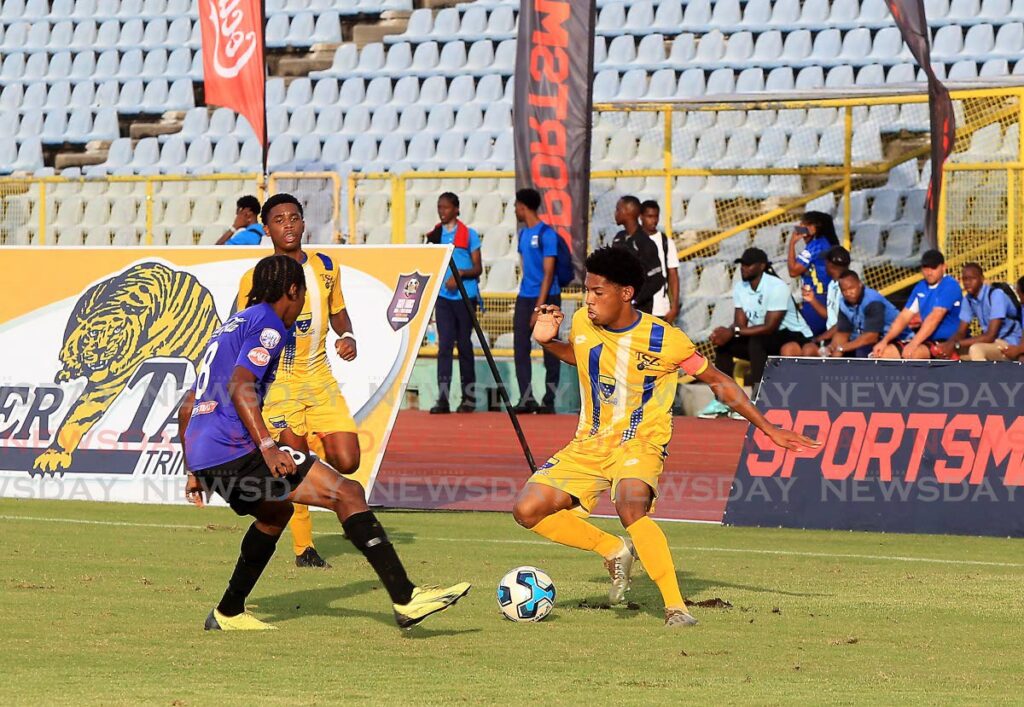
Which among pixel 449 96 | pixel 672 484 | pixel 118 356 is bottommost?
pixel 672 484

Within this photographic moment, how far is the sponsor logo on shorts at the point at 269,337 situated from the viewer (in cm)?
690

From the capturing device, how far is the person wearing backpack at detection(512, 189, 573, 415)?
15.9 meters

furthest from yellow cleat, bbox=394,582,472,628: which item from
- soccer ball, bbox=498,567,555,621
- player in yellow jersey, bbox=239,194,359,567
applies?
player in yellow jersey, bbox=239,194,359,567

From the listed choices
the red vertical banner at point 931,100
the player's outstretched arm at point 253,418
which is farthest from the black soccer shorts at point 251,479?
the red vertical banner at point 931,100

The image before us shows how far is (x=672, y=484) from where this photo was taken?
13445 millimetres

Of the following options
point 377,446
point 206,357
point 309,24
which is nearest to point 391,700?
point 206,357

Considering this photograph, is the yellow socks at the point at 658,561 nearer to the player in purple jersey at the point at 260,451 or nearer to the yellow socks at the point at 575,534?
the yellow socks at the point at 575,534

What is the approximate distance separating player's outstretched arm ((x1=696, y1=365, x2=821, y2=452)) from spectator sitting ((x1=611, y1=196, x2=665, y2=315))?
29.5ft

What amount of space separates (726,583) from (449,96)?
1656cm

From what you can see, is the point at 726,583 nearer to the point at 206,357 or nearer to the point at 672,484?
the point at 206,357

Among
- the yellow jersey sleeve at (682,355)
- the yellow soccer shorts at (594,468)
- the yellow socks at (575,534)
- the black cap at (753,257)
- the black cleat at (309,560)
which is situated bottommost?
the black cleat at (309,560)

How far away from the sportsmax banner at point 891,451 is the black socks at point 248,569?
4771 mm

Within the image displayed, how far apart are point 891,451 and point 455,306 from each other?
731 centimetres

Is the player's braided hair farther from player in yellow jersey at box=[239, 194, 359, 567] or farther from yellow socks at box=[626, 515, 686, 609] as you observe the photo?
yellow socks at box=[626, 515, 686, 609]
